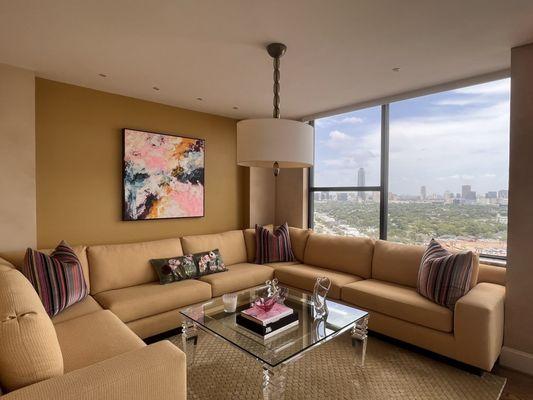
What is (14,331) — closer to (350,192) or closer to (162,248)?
(162,248)

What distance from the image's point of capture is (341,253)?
3.56 meters

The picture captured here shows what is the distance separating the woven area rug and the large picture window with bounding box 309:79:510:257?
4.35ft

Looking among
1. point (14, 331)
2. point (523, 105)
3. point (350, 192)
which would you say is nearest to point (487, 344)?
point (523, 105)

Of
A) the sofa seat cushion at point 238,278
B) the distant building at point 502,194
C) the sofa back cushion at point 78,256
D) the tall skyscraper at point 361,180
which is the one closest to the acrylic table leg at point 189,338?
the sofa seat cushion at point 238,278

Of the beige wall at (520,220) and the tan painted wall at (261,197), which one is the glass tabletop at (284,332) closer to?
the beige wall at (520,220)

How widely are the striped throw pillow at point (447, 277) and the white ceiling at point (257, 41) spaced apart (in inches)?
64.2

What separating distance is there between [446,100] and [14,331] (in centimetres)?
387

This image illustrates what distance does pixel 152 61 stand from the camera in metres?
2.53

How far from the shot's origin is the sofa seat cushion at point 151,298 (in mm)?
2527

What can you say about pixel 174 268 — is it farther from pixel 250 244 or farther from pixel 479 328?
pixel 479 328

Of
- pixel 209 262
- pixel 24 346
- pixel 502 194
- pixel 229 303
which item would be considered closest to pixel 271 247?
pixel 209 262

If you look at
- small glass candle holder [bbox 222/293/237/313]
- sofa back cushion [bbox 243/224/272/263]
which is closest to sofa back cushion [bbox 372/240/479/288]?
sofa back cushion [bbox 243/224/272/263]

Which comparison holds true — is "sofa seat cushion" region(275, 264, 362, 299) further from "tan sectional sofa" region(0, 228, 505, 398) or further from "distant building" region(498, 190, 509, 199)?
"distant building" region(498, 190, 509, 199)

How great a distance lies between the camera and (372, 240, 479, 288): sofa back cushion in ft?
9.76
